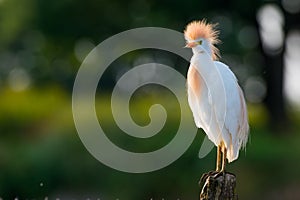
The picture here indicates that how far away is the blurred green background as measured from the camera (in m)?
8.24

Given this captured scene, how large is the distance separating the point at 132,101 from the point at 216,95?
6751 mm

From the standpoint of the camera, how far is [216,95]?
3607 millimetres

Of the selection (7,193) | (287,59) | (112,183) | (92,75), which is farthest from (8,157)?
(287,59)

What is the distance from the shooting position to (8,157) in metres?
8.58

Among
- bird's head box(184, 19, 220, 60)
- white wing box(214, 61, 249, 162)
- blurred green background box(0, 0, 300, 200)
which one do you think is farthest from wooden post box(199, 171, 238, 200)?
blurred green background box(0, 0, 300, 200)

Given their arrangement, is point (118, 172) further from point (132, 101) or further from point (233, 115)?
point (233, 115)

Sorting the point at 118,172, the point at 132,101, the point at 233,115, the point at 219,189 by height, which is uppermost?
the point at 132,101

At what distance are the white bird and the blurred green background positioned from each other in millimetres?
4282

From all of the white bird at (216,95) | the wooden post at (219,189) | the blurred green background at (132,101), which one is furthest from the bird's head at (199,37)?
the blurred green background at (132,101)

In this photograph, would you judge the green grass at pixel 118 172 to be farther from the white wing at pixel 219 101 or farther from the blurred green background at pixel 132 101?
the white wing at pixel 219 101

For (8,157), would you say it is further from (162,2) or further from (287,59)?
(287,59)

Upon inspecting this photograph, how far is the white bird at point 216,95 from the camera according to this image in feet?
11.6

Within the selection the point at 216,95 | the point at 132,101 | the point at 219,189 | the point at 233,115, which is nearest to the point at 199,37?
the point at 216,95

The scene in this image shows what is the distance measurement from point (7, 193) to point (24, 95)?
232 centimetres
